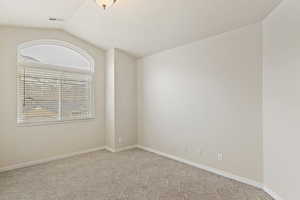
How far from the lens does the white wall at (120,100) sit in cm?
425

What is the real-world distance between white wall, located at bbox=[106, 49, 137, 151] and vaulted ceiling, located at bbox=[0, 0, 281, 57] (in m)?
0.68

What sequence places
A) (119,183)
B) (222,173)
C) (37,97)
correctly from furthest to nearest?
(37,97) < (222,173) < (119,183)

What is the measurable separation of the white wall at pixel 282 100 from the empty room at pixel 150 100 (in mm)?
14

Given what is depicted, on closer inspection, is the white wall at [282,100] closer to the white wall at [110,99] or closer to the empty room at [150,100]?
the empty room at [150,100]

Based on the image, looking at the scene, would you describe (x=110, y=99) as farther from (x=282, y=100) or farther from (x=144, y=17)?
(x=282, y=100)

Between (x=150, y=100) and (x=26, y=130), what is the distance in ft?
9.32

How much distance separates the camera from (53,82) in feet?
12.3

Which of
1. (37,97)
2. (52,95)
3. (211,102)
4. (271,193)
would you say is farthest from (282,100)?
(37,97)

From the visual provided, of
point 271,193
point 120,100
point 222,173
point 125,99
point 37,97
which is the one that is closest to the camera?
point 271,193

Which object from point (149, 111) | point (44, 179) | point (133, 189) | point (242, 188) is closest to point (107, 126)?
point (149, 111)

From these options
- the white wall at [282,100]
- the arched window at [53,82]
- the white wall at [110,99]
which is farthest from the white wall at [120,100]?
the white wall at [282,100]

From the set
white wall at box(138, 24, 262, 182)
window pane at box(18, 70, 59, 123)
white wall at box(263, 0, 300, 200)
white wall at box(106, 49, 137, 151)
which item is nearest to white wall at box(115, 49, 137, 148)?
white wall at box(106, 49, 137, 151)

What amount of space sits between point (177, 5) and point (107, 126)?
337cm

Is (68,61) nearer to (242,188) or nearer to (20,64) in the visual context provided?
(20,64)
